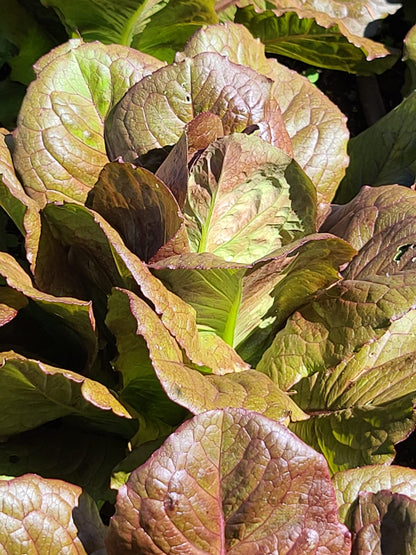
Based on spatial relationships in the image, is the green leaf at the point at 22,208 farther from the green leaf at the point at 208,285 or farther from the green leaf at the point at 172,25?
the green leaf at the point at 172,25

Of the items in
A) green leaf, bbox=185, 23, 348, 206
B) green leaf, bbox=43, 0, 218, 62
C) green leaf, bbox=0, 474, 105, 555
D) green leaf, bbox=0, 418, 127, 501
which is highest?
green leaf, bbox=43, 0, 218, 62

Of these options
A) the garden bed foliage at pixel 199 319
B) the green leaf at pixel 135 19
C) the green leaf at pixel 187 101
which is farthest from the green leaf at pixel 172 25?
the green leaf at pixel 187 101

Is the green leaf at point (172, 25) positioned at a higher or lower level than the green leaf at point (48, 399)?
higher

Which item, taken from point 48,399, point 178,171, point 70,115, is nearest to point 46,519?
point 48,399

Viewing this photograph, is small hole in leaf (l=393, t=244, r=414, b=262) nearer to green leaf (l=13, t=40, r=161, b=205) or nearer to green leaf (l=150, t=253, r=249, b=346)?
green leaf (l=150, t=253, r=249, b=346)

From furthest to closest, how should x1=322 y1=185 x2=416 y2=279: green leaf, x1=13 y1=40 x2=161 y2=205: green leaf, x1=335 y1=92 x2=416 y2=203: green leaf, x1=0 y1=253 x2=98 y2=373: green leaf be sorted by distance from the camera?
x1=335 y1=92 x2=416 y2=203: green leaf → x1=13 y1=40 x2=161 y2=205: green leaf → x1=322 y1=185 x2=416 y2=279: green leaf → x1=0 y1=253 x2=98 y2=373: green leaf

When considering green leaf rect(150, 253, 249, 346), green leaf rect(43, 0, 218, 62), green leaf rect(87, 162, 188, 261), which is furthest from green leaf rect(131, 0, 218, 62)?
green leaf rect(150, 253, 249, 346)

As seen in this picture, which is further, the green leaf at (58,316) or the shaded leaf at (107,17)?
the shaded leaf at (107,17)

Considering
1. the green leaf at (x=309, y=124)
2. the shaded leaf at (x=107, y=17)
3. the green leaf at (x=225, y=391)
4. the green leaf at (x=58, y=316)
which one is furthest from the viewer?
the shaded leaf at (x=107, y=17)
